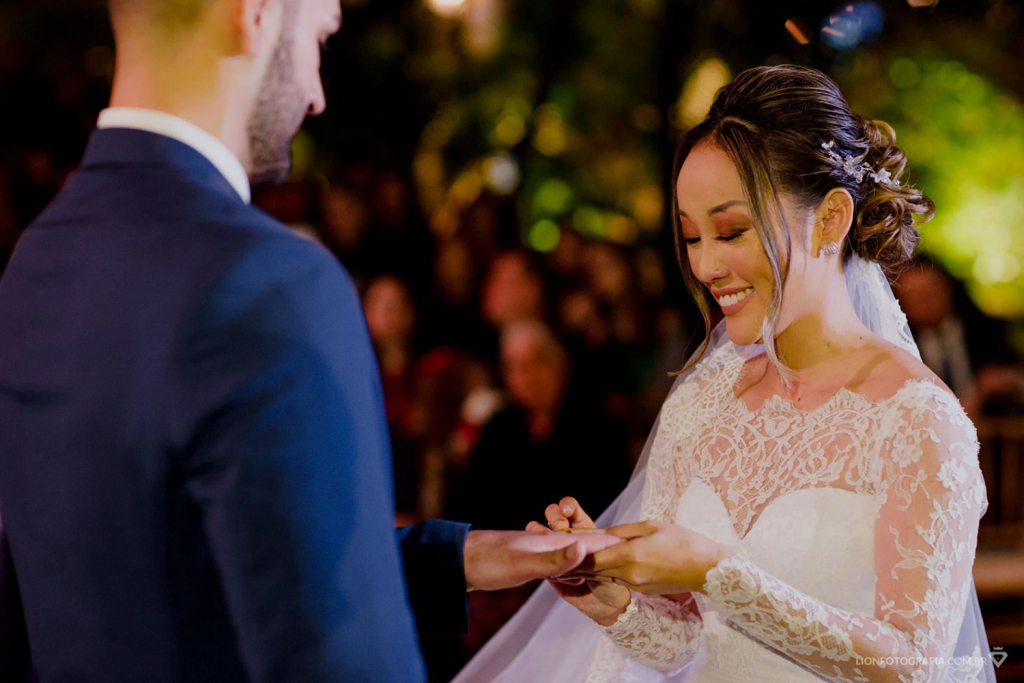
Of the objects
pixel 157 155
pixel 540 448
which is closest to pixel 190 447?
pixel 157 155

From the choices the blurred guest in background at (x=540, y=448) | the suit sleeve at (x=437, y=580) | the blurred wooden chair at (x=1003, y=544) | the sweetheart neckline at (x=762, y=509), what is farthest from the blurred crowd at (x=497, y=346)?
the blurred wooden chair at (x=1003, y=544)

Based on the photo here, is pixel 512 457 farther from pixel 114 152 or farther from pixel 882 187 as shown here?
pixel 114 152

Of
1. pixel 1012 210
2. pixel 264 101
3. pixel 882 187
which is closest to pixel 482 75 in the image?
pixel 1012 210

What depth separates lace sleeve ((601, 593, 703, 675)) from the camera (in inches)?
77.8

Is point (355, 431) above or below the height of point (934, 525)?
above

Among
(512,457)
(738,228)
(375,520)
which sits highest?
(738,228)

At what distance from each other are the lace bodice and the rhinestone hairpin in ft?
1.59

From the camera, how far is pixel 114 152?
119cm

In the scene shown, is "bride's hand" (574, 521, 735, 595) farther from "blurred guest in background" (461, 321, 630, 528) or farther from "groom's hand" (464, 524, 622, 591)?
"blurred guest in background" (461, 321, 630, 528)

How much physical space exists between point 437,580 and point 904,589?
84 centimetres

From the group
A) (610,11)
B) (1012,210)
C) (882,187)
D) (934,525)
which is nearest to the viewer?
(934,525)

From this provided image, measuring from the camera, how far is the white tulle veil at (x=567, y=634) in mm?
2160

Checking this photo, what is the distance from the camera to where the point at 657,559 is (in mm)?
1644

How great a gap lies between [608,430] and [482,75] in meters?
6.86
